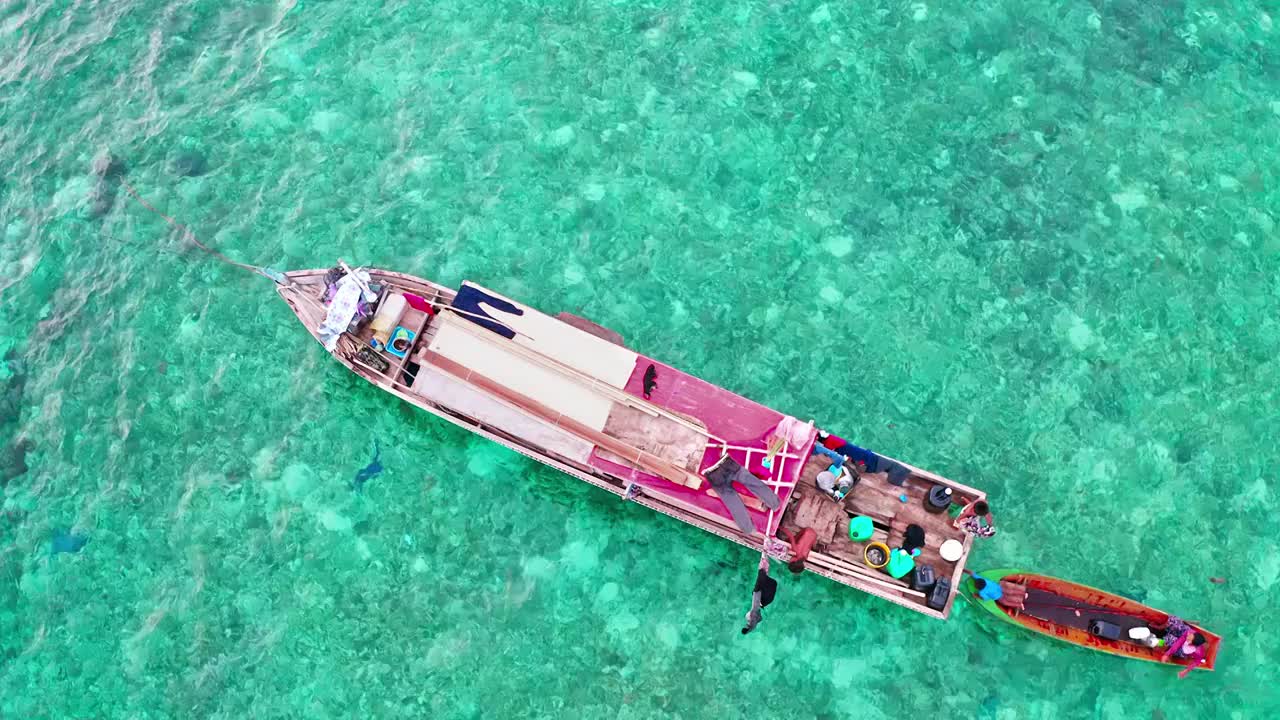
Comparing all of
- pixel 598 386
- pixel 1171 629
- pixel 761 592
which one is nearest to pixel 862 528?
pixel 761 592

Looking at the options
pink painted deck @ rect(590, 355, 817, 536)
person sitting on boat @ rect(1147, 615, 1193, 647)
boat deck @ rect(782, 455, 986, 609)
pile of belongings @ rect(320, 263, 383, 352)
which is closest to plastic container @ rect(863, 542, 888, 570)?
boat deck @ rect(782, 455, 986, 609)

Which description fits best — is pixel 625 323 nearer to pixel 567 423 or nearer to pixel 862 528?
pixel 567 423

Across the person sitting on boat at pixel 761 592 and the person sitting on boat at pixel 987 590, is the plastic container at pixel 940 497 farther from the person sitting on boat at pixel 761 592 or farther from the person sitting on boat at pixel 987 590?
the person sitting on boat at pixel 761 592

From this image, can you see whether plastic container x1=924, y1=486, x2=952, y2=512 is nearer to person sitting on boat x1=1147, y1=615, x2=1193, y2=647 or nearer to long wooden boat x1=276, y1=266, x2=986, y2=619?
long wooden boat x1=276, y1=266, x2=986, y2=619

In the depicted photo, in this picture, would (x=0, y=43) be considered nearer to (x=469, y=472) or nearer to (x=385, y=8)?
(x=385, y=8)

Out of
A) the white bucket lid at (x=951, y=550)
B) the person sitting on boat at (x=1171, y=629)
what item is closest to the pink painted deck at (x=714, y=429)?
the white bucket lid at (x=951, y=550)

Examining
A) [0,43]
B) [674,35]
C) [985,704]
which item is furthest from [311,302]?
[985,704]
